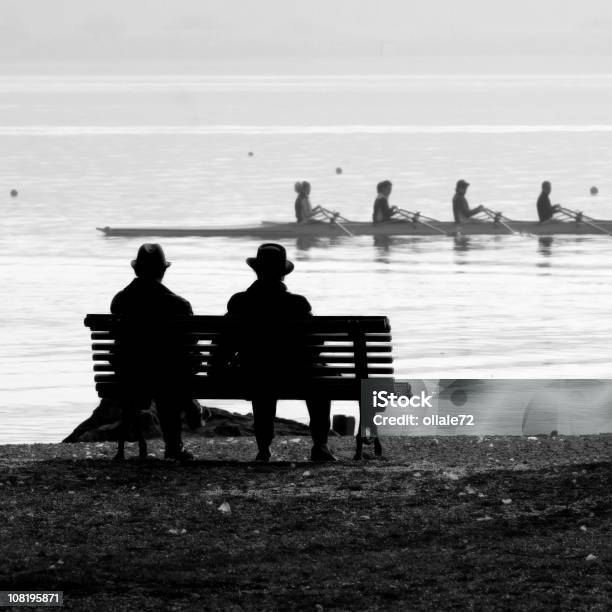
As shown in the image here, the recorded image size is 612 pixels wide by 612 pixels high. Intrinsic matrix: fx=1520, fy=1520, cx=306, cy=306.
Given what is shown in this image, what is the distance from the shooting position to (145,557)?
668cm

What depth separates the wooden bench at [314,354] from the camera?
353 inches

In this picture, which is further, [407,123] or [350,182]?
[407,123]

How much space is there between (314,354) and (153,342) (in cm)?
97

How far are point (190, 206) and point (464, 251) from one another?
28273 mm

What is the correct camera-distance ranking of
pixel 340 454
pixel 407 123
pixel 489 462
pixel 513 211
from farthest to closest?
1. pixel 407 123
2. pixel 513 211
3. pixel 340 454
4. pixel 489 462

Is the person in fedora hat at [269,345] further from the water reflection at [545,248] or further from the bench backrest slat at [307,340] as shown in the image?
the water reflection at [545,248]

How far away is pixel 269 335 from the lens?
356 inches

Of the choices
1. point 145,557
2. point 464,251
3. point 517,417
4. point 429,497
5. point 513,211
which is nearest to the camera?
point 145,557

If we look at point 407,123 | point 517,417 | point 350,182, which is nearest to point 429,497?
point 517,417

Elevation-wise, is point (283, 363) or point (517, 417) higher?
point (283, 363)

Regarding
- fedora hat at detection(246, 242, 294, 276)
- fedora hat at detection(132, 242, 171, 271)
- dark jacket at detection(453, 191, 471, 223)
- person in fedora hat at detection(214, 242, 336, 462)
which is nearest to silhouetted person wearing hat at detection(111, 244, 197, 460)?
fedora hat at detection(132, 242, 171, 271)

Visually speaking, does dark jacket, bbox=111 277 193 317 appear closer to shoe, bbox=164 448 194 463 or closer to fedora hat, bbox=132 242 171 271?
fedora hat, bbox=132 242 171 271

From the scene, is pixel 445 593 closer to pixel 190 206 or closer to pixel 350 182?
pixel 190 206

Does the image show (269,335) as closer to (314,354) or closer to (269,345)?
(269,345)
